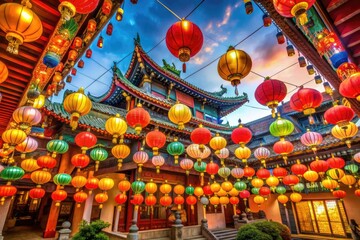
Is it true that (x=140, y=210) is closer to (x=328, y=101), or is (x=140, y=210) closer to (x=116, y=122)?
(x=116, y=122)

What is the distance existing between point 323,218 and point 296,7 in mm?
15721

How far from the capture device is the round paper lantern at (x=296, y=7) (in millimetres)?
2311

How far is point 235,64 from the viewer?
10.8 feet

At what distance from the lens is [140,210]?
9.31m

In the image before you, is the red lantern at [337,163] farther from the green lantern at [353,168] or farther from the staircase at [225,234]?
the staircase at [225,234]

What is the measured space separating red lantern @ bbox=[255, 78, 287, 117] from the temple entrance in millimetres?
13110

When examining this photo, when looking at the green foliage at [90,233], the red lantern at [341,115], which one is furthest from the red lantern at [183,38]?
the green foliage at [90,233]

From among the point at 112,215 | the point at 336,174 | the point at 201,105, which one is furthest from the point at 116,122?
the point at 201,105

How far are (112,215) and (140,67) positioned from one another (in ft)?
31.5

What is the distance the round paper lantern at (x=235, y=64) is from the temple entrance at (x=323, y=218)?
14376 millimetres

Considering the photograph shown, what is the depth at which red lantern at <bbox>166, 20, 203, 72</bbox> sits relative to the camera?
3.08 metres

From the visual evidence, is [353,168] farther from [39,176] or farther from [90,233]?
[39,176]

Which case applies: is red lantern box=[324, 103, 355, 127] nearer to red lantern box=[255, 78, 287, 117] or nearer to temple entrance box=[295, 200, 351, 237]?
red lantern box=[255, 78, 287, 117]

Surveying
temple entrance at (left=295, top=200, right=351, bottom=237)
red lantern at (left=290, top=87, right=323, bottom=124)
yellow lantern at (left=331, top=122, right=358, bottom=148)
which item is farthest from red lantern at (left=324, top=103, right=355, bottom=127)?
temple entrance at (left=295, top=200, right=351, bottom=237)
